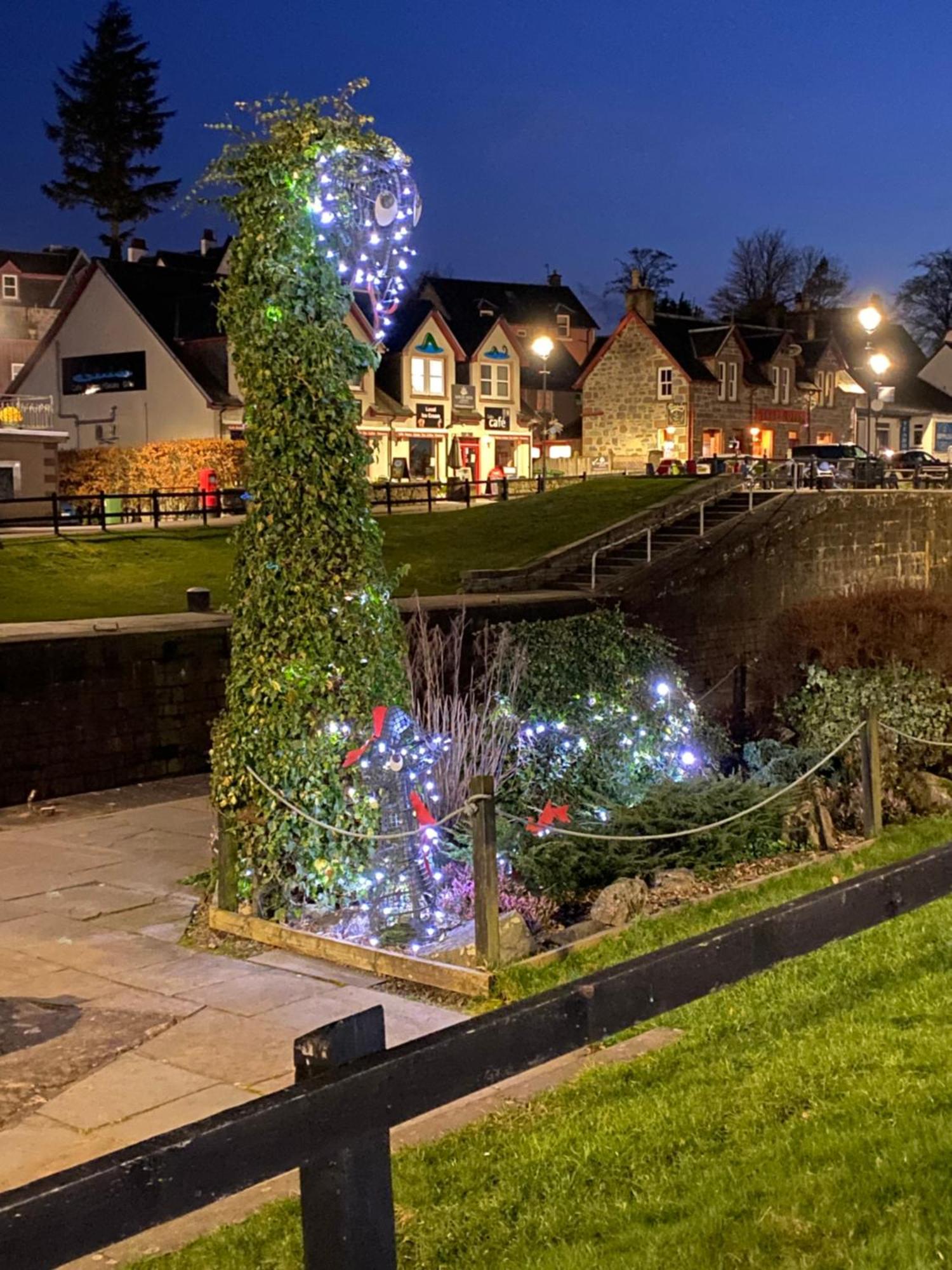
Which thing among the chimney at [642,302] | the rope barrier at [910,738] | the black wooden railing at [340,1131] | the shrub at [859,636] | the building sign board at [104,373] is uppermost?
the chimney at [642,302]

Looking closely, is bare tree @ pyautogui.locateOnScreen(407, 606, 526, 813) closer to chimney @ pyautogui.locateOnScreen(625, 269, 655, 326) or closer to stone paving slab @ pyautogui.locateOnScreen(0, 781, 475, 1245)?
stone paving slab @ pyautogui.locateOnScreen(0, 781, 475, 1245)

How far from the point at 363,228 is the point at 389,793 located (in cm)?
347

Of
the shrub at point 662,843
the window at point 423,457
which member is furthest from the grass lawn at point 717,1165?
the window at point 423,457

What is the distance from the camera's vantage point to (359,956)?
319 inches

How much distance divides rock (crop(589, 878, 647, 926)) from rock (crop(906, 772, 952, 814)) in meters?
4.40

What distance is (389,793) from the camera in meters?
8.91

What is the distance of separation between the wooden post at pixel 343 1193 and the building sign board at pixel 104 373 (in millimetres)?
47489

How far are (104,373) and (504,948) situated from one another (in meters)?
45.2

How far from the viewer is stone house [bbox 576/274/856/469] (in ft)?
199

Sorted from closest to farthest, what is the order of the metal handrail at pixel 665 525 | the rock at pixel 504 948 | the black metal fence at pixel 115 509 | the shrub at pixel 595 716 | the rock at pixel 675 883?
1. the rock at pixel 504 948
2. the rock at pixel 675 883
3. the shrub at pixel 595 716
4. the black metal fence at pixel 115 509
5. the metal handrail at pixel 665 525

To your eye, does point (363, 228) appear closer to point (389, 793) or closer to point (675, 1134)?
point (389, 793)

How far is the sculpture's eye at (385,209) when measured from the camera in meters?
8.88

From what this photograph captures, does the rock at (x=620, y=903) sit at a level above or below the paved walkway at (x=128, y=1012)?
above

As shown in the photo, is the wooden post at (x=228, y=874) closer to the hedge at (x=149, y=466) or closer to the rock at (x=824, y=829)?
the rock at (x=824, y=829)
